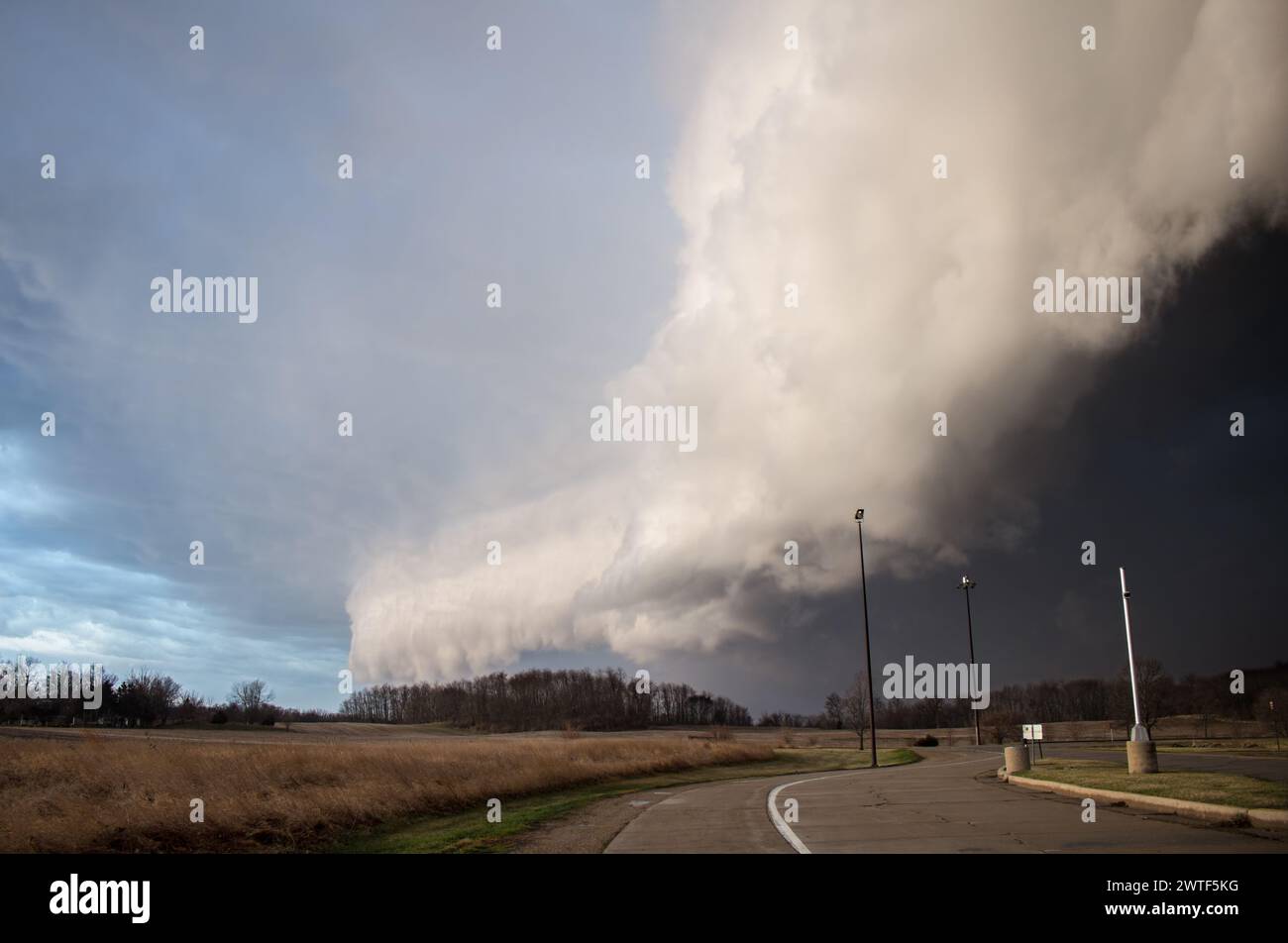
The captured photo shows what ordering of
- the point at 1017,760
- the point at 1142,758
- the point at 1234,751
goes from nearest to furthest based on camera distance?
1. the point at 1142,758
2. the point at 1017,760
3. the point at 1234,751

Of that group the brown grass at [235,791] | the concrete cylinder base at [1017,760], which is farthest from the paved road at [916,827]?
the brown grass at [235,791]

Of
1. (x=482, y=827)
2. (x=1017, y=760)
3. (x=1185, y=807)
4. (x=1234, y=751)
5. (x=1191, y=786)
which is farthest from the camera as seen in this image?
(x=1234, y=751)

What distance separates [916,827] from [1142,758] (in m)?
12.8

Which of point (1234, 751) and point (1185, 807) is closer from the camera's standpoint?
point (1185, 807)

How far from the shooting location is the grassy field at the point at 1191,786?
50.9 ft

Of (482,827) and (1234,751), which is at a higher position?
(482,827)

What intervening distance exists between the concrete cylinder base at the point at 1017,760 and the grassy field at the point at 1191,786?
1.31 metres

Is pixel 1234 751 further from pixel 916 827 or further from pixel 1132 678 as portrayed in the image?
pixel 916 827

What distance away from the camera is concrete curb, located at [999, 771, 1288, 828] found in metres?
13.4

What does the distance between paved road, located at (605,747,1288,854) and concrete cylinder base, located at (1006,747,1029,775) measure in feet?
16.8

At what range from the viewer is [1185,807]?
16047 mm

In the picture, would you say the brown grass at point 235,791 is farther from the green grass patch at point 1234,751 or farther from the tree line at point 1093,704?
the tree line at point 1093,704

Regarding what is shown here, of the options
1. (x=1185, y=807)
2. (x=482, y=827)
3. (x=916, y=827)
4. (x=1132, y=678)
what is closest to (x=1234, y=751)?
(x=1132, y=678)
